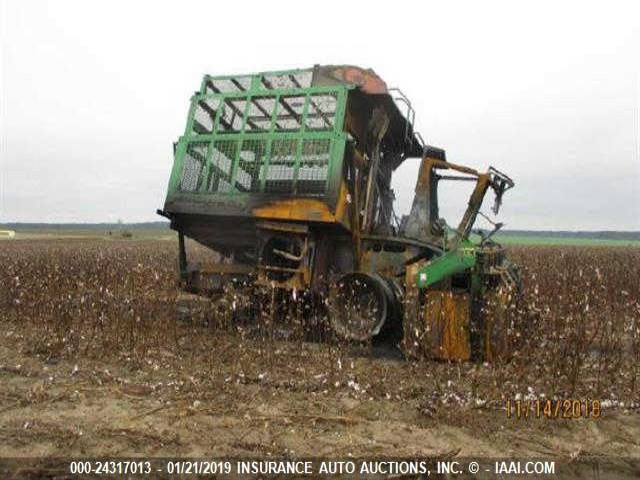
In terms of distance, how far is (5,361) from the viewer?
5320 millimetres

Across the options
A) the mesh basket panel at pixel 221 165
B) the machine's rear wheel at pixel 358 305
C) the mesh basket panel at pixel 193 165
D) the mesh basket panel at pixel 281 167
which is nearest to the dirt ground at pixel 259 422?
the machine's rear wheel at pixel 358 305

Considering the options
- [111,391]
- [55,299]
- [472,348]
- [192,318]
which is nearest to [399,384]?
[472,348]

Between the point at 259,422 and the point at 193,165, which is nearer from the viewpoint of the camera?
the point at 259,422

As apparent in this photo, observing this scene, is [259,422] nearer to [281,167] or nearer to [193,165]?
[281,167]

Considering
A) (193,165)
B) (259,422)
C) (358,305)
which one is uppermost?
(193,165)

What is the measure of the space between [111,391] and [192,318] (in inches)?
119

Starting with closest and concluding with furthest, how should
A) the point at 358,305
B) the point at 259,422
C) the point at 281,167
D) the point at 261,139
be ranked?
the point at 259,422
the point at 358,305
the point at 281,167
the point at 261,139

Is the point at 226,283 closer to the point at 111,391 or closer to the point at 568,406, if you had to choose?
the point at 111,391

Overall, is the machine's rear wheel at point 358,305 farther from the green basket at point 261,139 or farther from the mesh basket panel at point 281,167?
the mesh basket panel at point 281,167

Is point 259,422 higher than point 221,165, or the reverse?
point 221,165

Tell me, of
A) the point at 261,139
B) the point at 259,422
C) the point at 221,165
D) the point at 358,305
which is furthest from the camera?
the point at 221,165

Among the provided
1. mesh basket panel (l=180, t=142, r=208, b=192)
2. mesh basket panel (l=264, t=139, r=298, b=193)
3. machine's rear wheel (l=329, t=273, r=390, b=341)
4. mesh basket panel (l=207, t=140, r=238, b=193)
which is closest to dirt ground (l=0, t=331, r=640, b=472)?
machine's rear wheel (l=329, t=273, r=390, b=341)

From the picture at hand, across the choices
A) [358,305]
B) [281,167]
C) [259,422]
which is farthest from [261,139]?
[259,422]

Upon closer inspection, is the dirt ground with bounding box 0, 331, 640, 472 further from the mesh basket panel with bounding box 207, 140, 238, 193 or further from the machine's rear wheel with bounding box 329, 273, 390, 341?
the mesh basket panel with bounding box 207, 140, 238, 193
